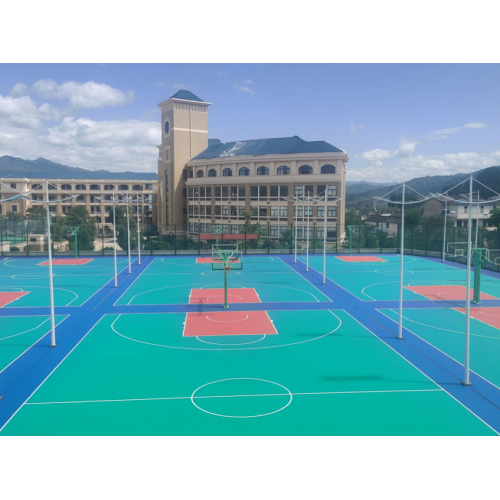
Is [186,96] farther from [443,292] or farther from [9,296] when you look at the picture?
[443,292]

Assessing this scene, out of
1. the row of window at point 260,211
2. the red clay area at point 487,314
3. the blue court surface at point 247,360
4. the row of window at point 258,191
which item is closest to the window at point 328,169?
the row of window at point 258,191

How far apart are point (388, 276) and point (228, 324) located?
600 inches

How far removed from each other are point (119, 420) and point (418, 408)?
695 centimetres

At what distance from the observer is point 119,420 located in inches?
430

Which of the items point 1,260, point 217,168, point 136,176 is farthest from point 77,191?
point 1,260

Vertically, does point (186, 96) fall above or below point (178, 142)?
above

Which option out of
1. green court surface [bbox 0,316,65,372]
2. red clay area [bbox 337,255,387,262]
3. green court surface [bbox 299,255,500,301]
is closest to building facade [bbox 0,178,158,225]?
red clay area [bbox 337,255,387,262]

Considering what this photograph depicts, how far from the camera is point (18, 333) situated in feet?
59.4

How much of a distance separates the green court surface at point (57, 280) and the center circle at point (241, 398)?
41.2 feet

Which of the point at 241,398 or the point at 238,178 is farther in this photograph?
the point at 238,178

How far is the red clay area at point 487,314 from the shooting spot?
64.4 feet

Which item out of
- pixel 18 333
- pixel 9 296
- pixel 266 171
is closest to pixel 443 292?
pixel 18 333

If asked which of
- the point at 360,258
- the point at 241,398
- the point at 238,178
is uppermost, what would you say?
the point at 238,178

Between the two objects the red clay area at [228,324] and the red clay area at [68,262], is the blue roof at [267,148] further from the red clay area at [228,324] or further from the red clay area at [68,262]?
the red clay area at [228,324]
